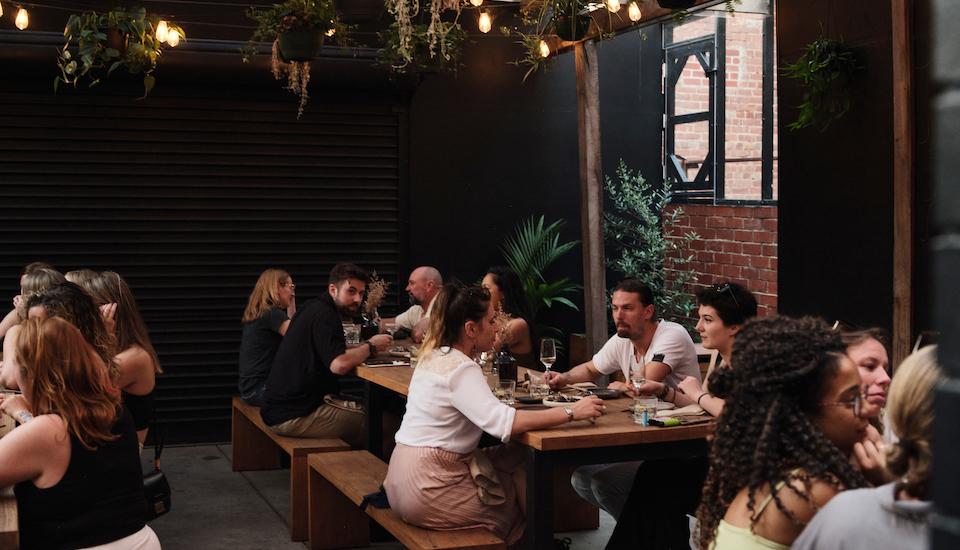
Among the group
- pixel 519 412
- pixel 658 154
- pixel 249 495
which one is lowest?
pixel 249 495

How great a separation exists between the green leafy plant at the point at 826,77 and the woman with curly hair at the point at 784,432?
3.35 meters

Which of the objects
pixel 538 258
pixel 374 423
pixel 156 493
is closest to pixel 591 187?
pixel 538 258

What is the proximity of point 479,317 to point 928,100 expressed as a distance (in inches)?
90.9

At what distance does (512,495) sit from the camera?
14.9 feet

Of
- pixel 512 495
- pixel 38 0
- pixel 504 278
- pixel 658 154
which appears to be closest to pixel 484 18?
pixel 504 278

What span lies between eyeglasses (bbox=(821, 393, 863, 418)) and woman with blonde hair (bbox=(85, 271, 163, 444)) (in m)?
3.37

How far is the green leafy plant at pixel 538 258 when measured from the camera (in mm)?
8648

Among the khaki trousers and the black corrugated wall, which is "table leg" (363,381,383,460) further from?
the black corrugated wall

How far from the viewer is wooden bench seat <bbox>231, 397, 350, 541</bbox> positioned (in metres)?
5.79

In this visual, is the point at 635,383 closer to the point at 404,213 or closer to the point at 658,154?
the point at 404,213

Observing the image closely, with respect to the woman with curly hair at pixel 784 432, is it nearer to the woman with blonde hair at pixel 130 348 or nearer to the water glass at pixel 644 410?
the water glass at pixel 644 410

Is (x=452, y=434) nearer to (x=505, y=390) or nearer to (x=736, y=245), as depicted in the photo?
(x=505, y=390)

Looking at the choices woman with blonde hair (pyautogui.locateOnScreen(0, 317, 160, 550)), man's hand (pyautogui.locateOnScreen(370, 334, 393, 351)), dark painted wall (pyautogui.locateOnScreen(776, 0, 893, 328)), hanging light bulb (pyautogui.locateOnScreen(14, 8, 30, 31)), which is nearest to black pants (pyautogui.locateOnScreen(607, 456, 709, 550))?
dark painted wall (pyautogui.locateOnScreen(776, 0, 893, 328))

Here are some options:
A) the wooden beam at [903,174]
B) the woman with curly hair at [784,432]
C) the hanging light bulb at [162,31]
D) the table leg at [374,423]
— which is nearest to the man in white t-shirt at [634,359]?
the wooden beam at [903,174]
